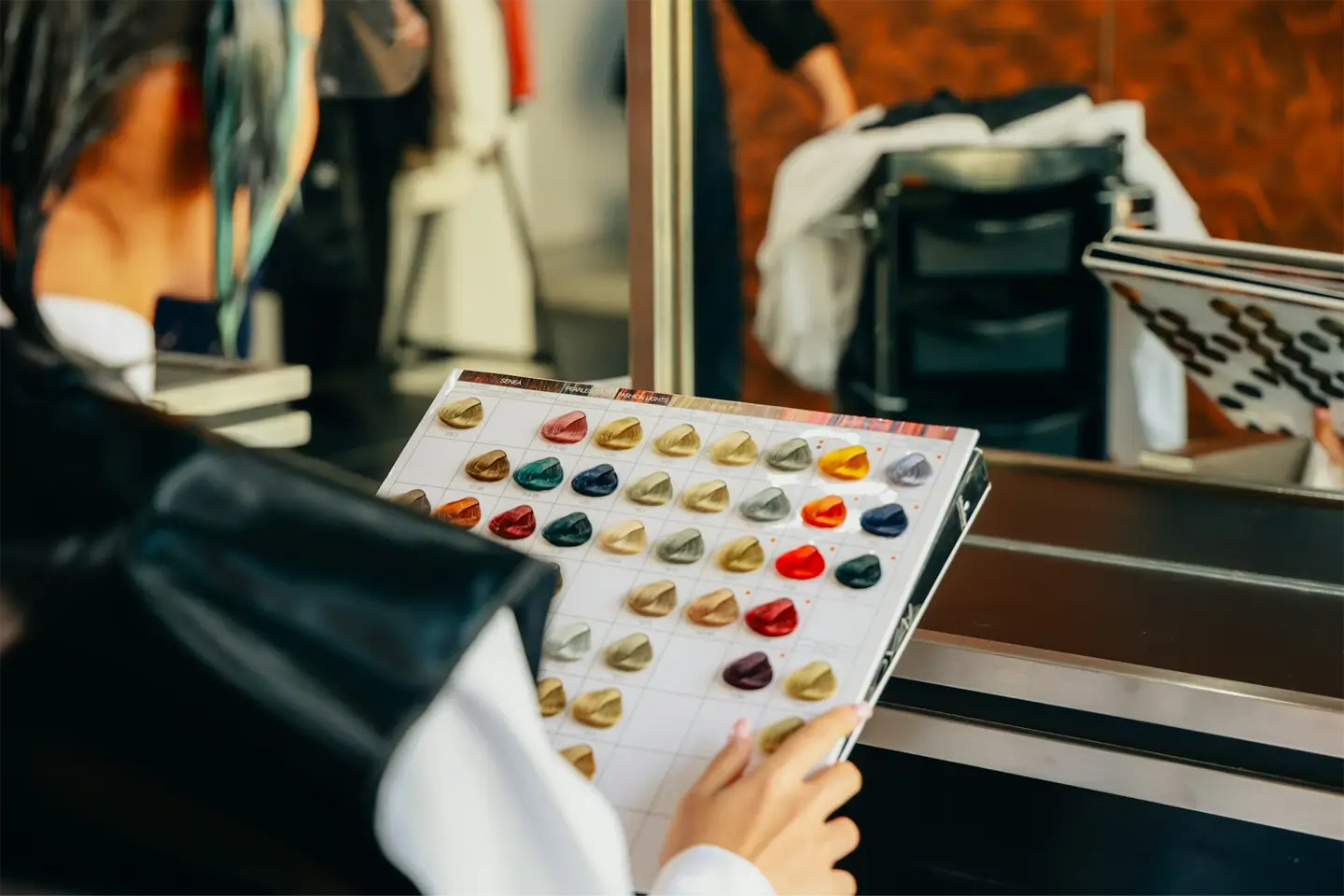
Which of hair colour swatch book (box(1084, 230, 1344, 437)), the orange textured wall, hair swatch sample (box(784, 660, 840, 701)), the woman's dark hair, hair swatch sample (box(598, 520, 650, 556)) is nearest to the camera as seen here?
hair swatch sample (box(784, 660, 840, 701))

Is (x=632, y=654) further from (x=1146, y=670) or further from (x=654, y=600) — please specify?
(x=1146, y=670)

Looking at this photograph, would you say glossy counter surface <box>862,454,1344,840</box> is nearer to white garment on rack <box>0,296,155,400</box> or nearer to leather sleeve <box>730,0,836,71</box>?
leather sleeve <box>730,0,836,71</box>

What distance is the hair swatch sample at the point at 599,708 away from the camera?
803 millimetres

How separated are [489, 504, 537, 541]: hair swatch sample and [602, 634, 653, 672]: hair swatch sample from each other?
0.39 feet

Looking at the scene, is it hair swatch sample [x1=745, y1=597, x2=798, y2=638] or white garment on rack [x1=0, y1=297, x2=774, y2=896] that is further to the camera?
hair swatch sample [x1=745, y1=597, x2=798, y2=638]

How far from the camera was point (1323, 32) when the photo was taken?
1.48 meters

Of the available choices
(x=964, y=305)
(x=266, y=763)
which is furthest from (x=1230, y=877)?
(x=964, y=305)

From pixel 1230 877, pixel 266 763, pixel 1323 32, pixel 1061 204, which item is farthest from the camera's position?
pixel 1061 204

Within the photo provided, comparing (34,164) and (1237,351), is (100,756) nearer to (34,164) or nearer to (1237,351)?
(1237,351)

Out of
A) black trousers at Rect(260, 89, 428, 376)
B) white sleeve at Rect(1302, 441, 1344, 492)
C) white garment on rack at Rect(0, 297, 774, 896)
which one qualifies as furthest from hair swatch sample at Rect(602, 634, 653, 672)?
black trousers at Rect(260, 89, 428, 376)

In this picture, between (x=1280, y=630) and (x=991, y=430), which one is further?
(x=991, y=430)

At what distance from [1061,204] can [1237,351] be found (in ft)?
1.17

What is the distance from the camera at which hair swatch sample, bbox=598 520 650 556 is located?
870 millimetres

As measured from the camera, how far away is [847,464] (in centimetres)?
87
